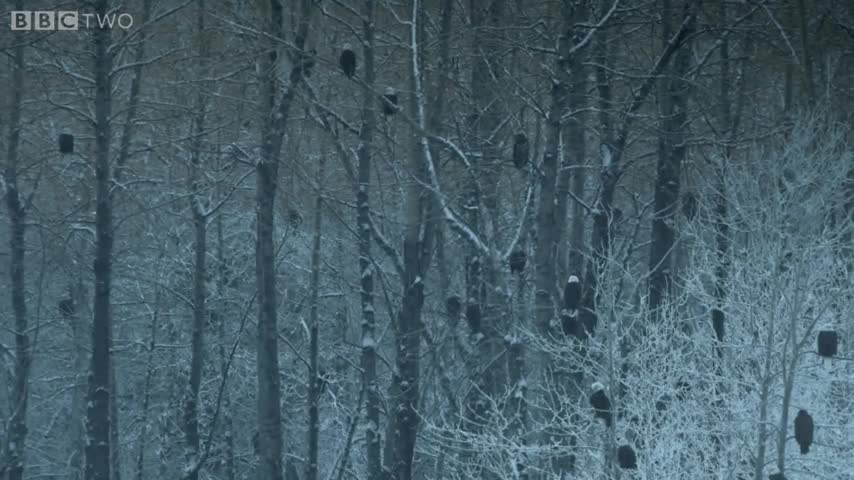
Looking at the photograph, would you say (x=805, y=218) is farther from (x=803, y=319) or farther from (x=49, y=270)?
(x=49, y=270)

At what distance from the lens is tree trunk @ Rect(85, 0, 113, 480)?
1420cm

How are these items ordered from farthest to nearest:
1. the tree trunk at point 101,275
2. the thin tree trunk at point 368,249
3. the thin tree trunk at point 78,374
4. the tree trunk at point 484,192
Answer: the thin tree trunk at point 78,374 → the thin tree trunk at point 368,249 → the tree trunk at point 101,275 → the tree trunk at point 484,192

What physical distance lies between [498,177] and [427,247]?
1437 millimetres

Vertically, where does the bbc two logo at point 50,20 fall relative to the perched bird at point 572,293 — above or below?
above

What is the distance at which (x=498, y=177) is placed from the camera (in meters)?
15.0

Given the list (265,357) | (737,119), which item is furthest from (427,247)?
(737,119)

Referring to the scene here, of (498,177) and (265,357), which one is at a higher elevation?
(498,177)

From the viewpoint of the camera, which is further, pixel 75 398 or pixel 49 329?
pixel 49 329

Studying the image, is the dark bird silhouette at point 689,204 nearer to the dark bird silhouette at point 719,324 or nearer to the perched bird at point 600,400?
the dark bird silhouette at point 719,324

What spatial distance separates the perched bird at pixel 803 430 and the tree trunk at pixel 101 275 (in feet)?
29.8

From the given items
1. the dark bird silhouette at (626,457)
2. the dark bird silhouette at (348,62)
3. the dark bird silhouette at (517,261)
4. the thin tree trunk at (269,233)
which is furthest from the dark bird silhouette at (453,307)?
the dark bird silhouette at (626,457)

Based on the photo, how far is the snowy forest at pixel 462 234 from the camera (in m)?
10.7

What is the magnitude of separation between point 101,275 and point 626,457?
7.74 meters

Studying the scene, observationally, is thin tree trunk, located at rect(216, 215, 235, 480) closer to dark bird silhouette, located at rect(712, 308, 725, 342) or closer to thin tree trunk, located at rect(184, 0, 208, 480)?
thin tree trunk, located at rect(184, 0, 208, 480)
